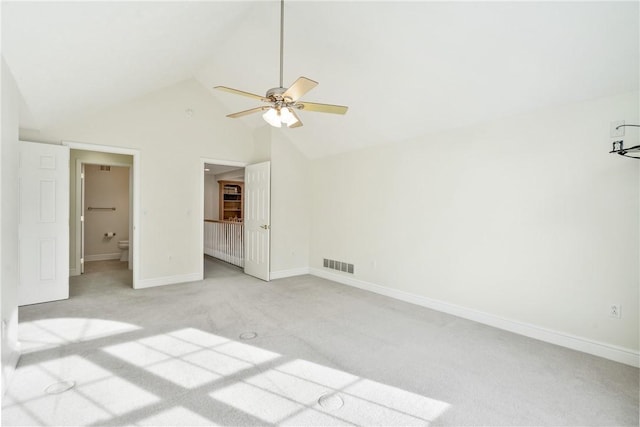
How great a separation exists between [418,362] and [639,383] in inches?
65.0

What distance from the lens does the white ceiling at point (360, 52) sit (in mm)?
2373

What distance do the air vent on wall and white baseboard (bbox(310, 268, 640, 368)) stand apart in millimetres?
558

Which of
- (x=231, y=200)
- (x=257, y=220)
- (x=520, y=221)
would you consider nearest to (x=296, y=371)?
(x=520, y=221)

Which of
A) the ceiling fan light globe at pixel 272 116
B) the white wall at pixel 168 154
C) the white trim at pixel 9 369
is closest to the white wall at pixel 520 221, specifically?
the ceiling fan light globe at pixel 272 116

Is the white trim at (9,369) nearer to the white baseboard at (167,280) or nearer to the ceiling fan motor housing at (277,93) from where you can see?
the white baseboard at (167,280)

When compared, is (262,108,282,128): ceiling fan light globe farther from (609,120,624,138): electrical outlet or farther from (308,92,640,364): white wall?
(609,120,624,138): electrical outlet

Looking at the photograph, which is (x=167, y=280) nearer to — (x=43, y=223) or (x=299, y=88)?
(x=43, y=223)

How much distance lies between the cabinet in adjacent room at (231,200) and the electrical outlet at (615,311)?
9306 millimetres

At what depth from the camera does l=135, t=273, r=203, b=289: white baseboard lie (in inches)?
195

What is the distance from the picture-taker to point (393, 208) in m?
4.72

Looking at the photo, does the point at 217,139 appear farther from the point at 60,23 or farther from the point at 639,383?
the point at 639,383

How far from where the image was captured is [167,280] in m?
5.20

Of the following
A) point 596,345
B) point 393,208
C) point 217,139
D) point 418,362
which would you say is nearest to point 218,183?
point 217,139

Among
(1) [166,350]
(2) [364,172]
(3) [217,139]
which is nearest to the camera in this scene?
(1) [166,350]
